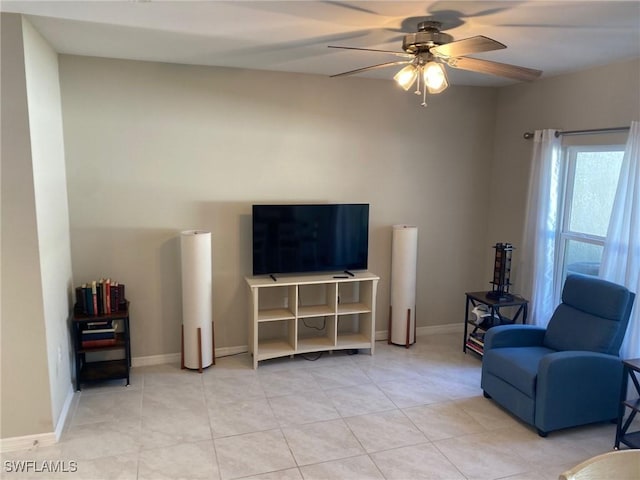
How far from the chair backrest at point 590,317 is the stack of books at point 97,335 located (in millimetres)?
3435

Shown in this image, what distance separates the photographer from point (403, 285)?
4.70 meters

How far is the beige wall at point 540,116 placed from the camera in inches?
143

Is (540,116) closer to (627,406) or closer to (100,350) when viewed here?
(627,406)

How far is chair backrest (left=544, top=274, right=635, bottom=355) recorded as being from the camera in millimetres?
3273

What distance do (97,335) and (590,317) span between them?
12.2ft

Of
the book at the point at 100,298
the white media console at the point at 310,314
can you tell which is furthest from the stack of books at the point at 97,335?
the white media console at the point at 310,314

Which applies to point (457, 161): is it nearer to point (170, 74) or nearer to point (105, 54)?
point (170, 74)

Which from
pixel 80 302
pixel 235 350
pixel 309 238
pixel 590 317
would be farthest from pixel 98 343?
pixel 590 317

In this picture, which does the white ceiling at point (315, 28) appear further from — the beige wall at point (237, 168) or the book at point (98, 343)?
the book at point (98, 343)

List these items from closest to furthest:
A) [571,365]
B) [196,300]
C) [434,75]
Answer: [434,75]
[571,365]
[196,300]

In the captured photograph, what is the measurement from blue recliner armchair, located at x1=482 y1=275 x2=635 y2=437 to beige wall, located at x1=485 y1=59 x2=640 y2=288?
1162 mm

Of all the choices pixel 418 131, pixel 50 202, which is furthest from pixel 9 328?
pixel 418 131

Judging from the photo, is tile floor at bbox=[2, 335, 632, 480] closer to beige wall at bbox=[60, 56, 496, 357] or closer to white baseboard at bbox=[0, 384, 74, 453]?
white baseboard at bbox=[0, 384, 74, 453]

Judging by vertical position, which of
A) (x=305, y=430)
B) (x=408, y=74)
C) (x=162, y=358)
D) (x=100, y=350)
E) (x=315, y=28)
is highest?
(x=315, y=28)
